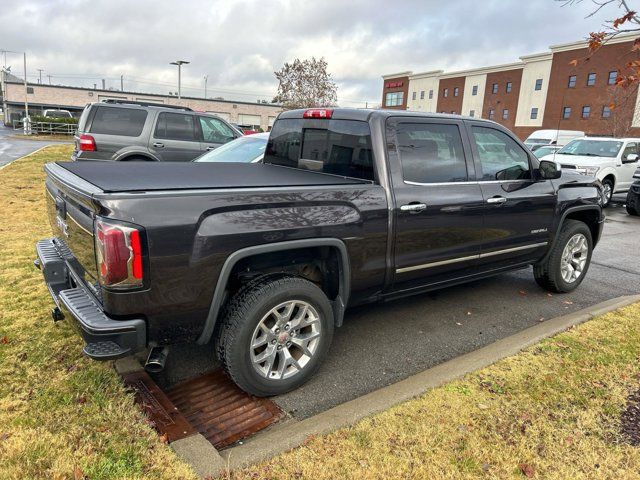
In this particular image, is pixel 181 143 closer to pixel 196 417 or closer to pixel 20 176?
pixel 20 176

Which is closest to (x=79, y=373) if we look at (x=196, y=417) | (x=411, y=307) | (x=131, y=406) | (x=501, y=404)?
(x=131, y=406)

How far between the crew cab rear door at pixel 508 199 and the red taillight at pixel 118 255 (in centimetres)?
298

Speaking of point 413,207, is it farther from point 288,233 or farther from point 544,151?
point 544,151

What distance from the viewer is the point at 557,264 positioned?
519 centimetres

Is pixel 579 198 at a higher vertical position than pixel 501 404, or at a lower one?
higher

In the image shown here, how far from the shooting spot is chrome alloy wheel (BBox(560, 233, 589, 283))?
5.30 meters

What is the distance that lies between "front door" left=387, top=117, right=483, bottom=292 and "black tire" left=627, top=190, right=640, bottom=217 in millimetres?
9817

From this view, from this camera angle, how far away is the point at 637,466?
2.48 meters

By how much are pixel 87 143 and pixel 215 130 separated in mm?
2685

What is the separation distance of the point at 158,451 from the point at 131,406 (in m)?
0.47

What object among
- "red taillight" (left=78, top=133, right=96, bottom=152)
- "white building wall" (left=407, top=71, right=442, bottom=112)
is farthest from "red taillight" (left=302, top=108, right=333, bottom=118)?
"white building wall" (left=407, top=71, right=442, bottom=112)

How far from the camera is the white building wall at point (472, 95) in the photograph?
201 ft

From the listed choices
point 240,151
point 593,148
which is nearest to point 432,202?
point 240,151

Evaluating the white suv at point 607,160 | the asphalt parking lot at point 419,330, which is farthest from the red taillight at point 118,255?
the white suv at point 607,160
